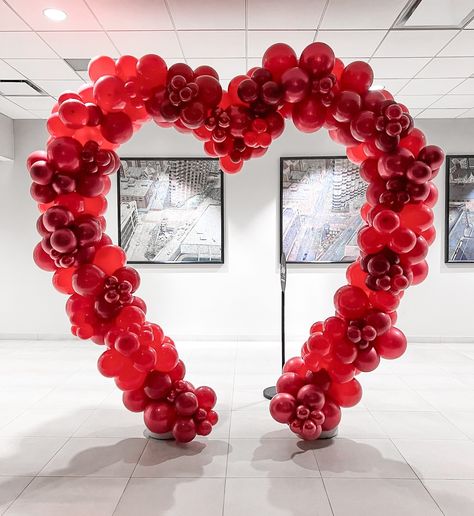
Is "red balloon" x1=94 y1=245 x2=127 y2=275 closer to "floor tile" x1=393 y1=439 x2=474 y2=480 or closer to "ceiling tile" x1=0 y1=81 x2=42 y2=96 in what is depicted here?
A: "floor tile" x1=393 y1=439 x2=474 y2=480

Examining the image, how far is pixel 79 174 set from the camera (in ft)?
9.31

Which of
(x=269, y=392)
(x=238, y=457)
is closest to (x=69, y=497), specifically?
(x=238, y=457)

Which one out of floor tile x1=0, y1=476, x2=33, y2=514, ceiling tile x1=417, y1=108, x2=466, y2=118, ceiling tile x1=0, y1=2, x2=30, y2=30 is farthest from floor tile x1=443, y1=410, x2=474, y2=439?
ceiling tile x1=0, y1=2, x2=30, y2=30

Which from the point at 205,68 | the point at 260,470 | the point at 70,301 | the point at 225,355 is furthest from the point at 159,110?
the point at 225,355

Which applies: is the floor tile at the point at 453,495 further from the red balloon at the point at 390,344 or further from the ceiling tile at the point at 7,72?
the ceiling tile at the point at 7,72

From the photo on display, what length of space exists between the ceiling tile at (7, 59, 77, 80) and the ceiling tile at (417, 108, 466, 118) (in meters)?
3.95

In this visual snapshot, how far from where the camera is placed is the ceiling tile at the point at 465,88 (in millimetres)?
4694

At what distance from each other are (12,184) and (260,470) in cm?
507

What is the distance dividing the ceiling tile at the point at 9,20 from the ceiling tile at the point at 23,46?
0.11 m

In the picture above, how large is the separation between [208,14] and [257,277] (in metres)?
3.44

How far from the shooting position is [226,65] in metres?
4.28

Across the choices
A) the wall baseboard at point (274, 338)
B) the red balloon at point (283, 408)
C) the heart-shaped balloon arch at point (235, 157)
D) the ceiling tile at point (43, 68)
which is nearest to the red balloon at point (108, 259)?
the heart-shaped balloon arch at point (235, 157)

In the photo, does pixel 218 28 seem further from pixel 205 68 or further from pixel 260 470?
pixel 260 470

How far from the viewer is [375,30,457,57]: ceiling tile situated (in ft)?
11.8
